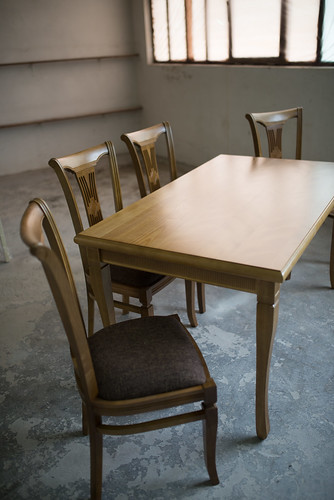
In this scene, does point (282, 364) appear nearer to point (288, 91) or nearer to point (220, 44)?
point (288, 91)

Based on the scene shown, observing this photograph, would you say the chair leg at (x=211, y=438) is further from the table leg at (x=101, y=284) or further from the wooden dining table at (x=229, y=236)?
the table leg at (x=101, y=284)

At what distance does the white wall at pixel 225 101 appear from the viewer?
3525 mm

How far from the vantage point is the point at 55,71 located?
5.00 metres

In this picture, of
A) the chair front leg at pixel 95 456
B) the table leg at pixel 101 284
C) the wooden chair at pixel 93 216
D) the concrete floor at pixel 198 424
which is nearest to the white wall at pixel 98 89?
the concrete floor at pixel 198 424

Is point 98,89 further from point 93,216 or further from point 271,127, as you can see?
point 93,216

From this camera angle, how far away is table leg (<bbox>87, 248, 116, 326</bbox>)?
5.07 feet

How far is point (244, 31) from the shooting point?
3.98 metres

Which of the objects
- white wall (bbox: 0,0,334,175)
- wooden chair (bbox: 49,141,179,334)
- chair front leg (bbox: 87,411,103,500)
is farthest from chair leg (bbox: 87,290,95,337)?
white wall (bbox: 0,0,334,175)

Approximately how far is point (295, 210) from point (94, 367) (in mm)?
907

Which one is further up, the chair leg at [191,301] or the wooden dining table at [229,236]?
the wooden dining table at [229,236]

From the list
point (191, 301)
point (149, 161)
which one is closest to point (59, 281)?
point (191, 301)

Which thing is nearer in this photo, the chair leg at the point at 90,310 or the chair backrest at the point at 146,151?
the chair leg at the point at 90,310

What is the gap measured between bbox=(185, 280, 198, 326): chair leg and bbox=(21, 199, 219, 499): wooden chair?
0.73 meters

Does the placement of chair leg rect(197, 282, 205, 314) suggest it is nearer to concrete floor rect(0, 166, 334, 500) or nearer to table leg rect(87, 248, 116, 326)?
concrete floor rect(0, 166, 334, 500)
